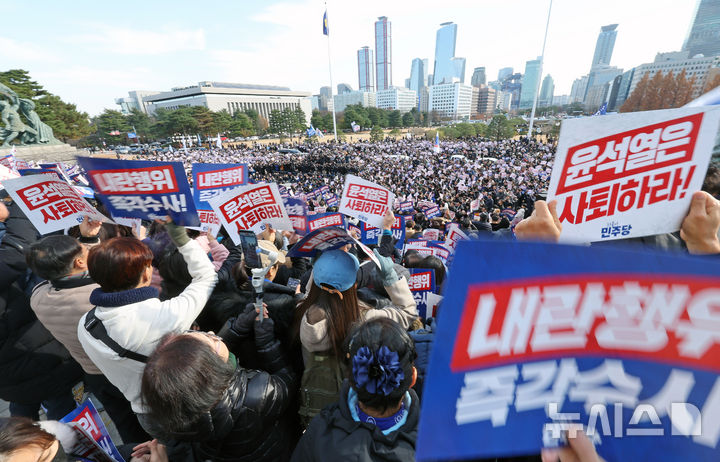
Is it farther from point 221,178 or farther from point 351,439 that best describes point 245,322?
point 221,178

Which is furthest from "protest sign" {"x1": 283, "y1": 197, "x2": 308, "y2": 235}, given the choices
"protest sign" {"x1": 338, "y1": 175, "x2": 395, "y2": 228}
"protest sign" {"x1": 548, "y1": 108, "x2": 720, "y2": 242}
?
"protest sign" {"x1": 548, "y1": 108, "x2": 720, "y2": 242}

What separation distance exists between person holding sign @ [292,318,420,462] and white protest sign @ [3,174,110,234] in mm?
2815

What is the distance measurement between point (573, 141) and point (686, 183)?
452 millimetres

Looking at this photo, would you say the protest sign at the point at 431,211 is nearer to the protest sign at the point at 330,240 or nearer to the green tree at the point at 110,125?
the protest sign at the point at 330,240

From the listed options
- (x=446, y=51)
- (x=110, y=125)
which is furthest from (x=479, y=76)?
(x=110, y=125)

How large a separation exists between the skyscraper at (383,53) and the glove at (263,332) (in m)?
175

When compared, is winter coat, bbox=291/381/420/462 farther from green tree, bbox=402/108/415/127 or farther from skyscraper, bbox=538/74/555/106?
skyscraper, bbox=538/74/555/106

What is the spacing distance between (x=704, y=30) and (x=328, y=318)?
472ft

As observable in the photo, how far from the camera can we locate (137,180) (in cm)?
206

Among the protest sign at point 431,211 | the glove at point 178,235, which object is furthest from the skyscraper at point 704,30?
the glove at point 178,235

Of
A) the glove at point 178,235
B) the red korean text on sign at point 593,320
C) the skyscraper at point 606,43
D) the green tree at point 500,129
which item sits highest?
the skyscraper at point 606,43

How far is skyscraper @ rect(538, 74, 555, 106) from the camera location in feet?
566

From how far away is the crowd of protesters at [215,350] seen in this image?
106 centimetres

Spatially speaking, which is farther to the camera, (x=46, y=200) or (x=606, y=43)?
(x=606, y=43)
